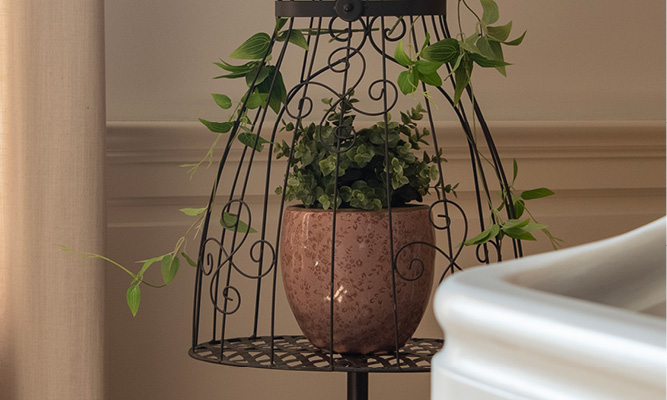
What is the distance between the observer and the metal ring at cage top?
872 mm

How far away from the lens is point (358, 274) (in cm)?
89

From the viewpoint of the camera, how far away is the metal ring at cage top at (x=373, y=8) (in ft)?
2.86

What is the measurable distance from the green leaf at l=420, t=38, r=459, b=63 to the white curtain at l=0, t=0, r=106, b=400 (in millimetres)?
462

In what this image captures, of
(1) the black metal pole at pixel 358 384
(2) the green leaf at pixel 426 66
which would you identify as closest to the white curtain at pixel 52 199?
(1) the black metal pole at pixel 358 384

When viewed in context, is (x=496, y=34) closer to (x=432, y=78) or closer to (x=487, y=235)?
(x=432, y=78)

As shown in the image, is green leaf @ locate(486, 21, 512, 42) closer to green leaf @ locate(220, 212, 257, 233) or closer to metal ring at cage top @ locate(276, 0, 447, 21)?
metal ring at cage top @ locate(276, 0, 447, 21)

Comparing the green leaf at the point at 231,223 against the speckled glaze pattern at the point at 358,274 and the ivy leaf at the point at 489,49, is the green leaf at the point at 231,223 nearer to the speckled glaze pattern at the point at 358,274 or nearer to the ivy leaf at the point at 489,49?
the speckled glaze pattern at the point at 358,274

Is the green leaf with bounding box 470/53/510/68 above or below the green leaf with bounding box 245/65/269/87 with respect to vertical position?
above

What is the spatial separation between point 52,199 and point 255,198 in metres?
0.41

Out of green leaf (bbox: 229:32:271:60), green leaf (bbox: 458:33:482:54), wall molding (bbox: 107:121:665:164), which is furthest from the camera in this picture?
wall molding (bbox: 107:121:665:164)

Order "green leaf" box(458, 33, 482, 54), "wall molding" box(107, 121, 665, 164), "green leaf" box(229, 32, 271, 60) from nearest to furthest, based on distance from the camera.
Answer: "green leaf" box(458, 33, 482, 54) → "green leaf" box(229, 32, 271, 60) → "wall molding" box(107, 121, 665, 164)

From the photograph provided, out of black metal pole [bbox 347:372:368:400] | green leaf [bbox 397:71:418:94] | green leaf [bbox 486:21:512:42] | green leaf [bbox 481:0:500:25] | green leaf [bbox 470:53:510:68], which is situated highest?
green leaf [bbox 481:0:500:25]

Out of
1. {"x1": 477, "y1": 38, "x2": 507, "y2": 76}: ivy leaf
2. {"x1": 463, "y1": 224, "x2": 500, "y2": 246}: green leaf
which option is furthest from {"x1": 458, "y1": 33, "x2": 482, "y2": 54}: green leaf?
{"x1": 463, "y1": 224, "x2": 500, "y2": 246}: green leaf

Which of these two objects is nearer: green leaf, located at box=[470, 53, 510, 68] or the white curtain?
green leaf, located at box=[470, 53, 510, 68]
